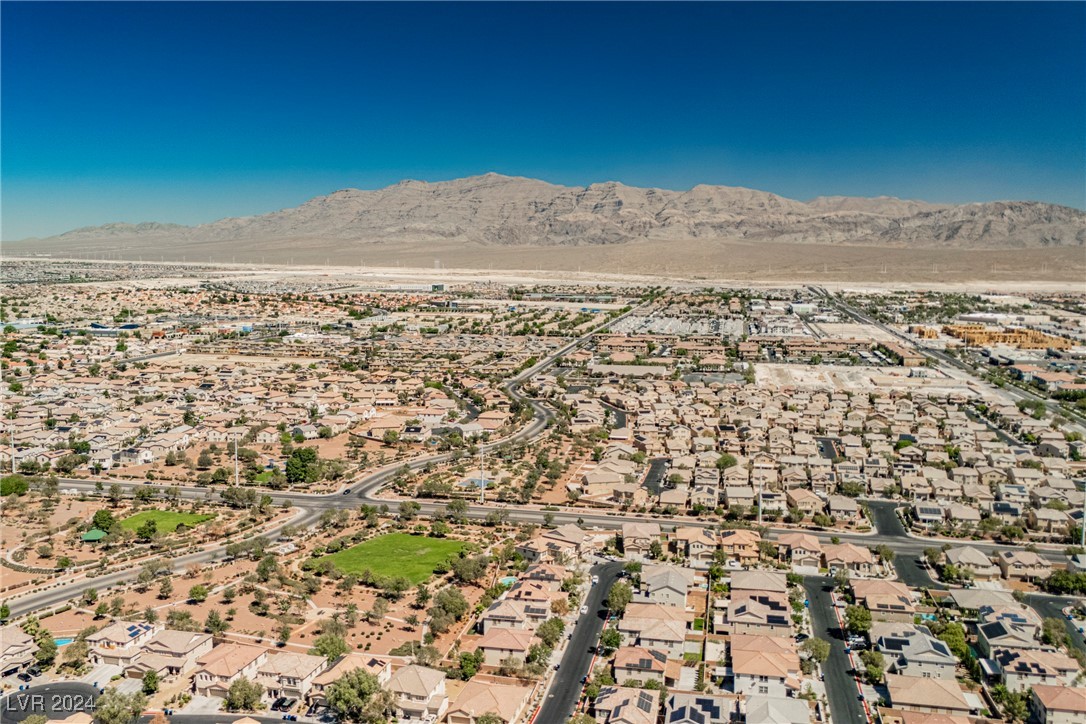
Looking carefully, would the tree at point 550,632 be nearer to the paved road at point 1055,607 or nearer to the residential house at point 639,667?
the residential house at point 639,667

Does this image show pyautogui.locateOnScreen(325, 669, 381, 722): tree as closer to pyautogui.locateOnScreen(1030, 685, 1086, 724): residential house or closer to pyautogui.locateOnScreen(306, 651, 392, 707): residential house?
pyautogui.locateOnScreen(306, 651, 392, 707): residential house

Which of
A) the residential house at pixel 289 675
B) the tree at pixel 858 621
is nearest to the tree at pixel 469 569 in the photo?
the residential house at pixel 289 675

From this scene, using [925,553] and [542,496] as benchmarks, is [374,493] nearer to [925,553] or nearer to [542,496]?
[542,496]

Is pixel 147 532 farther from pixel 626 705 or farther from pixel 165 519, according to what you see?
pixel 626 705

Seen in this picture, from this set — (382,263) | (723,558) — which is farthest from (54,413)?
(382,263)

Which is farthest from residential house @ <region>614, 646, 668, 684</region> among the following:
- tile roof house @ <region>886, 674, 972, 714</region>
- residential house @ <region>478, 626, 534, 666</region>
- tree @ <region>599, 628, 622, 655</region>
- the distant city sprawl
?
tile roof house @ <region>886, 674, 972, 714</region>

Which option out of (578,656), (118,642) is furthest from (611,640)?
(118,642)
